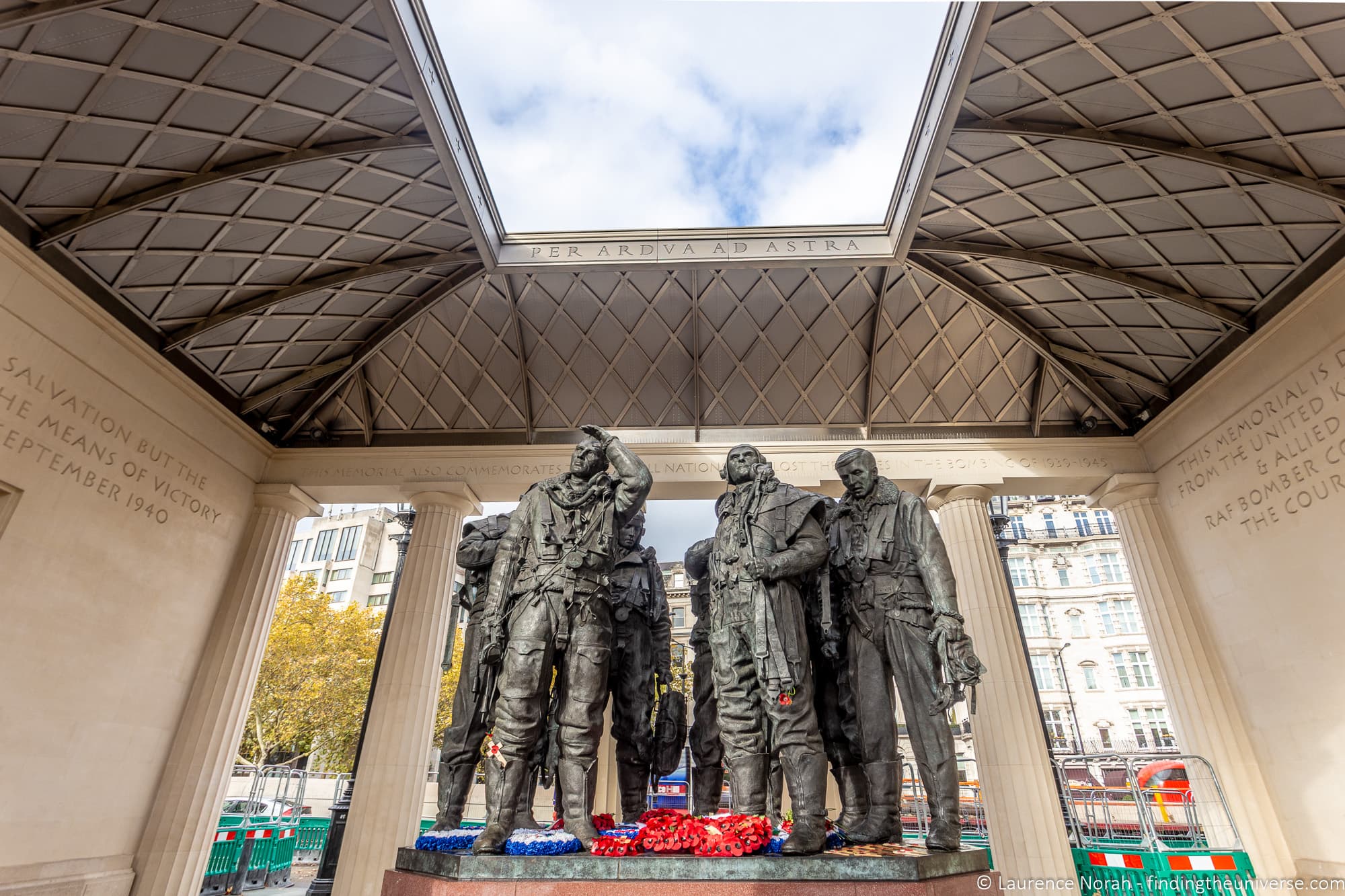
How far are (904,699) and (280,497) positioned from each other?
40.2 feet

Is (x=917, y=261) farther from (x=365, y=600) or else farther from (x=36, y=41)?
(x=365, y=600)

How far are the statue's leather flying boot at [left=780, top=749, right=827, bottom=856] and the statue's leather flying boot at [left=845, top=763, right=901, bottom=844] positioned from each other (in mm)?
400

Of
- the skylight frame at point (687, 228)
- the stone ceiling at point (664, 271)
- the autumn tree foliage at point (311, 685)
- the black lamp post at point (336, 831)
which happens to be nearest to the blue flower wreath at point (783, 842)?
the skylight frame at point (687, 228)

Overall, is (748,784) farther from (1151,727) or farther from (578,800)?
(1151,727)

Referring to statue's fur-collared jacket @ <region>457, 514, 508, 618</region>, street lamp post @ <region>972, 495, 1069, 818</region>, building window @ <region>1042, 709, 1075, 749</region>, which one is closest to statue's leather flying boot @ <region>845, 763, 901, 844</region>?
statue's fur-collared jacket @ <region>457, 514, 508, 618</region>

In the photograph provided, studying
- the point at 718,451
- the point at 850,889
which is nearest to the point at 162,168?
the point at 718,451

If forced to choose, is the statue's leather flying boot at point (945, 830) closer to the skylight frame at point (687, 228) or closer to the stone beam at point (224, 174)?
the skylight frame at point (687, 228)

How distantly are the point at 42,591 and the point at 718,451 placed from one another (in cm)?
1029

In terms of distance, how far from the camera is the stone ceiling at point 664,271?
23.1 ft

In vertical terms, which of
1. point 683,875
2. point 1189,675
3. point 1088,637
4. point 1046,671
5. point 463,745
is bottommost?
point 683,875

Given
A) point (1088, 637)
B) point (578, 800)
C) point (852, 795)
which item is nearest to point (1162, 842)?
point (852, 795)

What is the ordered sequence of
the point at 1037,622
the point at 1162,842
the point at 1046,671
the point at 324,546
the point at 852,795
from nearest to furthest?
the point at 852,795 < the point at 1162,842 < the point at 1046,671 < the point at 1037,622 < the point at 324,546

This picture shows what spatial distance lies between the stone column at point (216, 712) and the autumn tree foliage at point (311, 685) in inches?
690

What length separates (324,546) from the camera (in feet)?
151
